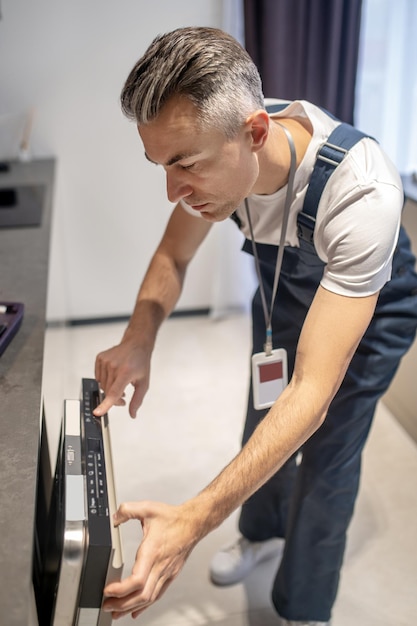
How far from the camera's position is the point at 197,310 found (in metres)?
3.31

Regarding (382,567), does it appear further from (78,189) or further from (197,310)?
(78,189)

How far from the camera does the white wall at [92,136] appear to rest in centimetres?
274

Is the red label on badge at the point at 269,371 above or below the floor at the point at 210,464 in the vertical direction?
above

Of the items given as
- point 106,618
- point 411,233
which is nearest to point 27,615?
point 106,618

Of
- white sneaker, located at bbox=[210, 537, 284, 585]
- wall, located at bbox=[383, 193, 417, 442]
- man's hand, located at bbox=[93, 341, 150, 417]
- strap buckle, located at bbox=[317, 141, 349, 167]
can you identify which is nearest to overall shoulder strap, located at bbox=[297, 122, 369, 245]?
strap buckle, located at bbox=[317, 141, 349, 167]

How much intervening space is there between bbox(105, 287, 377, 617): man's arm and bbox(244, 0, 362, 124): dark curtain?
1.67m

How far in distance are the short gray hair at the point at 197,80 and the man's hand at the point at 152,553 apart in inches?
23.1

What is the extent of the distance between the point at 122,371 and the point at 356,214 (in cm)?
52

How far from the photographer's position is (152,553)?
1050 mm

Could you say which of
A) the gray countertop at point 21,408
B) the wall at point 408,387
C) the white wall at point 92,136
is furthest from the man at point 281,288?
the white wall at point 92,136

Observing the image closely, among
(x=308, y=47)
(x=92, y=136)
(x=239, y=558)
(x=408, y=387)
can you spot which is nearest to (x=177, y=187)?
(x=239, y=558)

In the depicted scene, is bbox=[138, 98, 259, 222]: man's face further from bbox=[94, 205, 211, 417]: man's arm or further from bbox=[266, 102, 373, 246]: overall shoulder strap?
bbox=[94, 205, 211, 417]: man's arm

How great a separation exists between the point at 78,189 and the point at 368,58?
1212 millimetres

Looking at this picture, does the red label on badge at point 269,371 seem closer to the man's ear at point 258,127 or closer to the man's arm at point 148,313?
the man's arm at point 148,313
